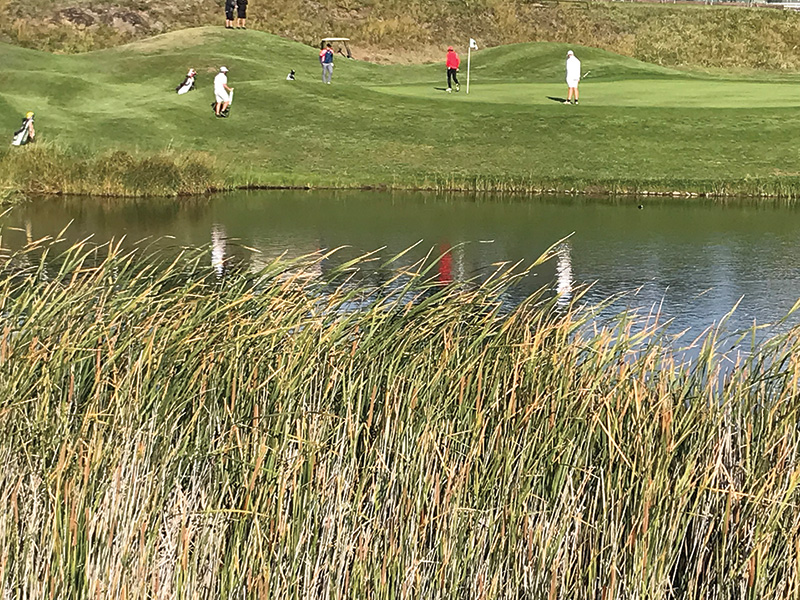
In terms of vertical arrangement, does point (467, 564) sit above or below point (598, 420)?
below

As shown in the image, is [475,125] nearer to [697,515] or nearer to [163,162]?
[163,162]

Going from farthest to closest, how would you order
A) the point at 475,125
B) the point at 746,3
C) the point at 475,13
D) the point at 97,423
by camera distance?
the point at 746,3 → the point at 475,13 → the point at 475,125 → the point at 97,423

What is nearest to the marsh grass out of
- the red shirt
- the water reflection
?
the water reflection

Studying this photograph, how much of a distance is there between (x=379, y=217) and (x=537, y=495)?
A: 20.4m

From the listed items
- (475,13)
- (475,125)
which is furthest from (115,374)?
(475,13)

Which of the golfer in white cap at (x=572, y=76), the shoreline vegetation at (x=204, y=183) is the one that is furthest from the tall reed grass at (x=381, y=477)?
the golfer in white cap at (x=572, y=76)

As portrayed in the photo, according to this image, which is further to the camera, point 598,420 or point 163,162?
point 163,162

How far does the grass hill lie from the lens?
2087 inches

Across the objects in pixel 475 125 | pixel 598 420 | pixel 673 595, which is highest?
pixel 475 125

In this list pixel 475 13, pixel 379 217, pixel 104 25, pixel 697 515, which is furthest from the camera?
pixel 475 13

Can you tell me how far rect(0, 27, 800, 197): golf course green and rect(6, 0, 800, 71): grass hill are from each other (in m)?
10.6

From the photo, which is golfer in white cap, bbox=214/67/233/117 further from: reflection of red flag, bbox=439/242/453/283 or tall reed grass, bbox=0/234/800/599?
tall reed grass, bbox=0/234/800/599

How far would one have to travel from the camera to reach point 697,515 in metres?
5.76

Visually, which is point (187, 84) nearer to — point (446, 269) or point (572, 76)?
point (572, 76)
